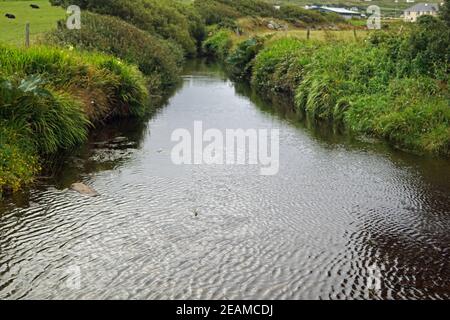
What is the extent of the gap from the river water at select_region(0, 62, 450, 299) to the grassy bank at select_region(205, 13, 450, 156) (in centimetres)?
146

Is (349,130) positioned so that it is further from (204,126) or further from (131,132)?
(131,132)

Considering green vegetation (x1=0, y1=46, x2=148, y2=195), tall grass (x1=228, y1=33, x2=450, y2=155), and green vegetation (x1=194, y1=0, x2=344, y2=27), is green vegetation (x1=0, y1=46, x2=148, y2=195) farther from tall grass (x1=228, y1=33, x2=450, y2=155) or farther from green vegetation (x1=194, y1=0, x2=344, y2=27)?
green vegetation (x1=194, y1=0, x2=344, y2=27)

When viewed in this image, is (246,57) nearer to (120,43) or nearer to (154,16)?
(154,16)

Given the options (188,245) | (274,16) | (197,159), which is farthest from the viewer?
(274,16)

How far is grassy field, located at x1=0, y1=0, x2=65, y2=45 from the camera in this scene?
80.6ft

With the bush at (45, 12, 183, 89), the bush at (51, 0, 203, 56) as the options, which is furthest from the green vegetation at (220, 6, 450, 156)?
the bush at (51, 0, 203, 56)

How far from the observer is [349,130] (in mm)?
17094

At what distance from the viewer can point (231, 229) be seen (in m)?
8.68

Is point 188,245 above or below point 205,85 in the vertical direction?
below

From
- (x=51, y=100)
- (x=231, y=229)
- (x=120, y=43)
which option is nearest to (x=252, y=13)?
(x=120, y=43)

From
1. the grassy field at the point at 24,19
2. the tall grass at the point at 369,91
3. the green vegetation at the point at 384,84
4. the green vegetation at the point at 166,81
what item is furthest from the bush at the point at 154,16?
the green vegetation at the point at 384,84

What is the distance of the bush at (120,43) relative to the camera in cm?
2197

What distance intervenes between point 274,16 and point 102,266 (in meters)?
57.4
